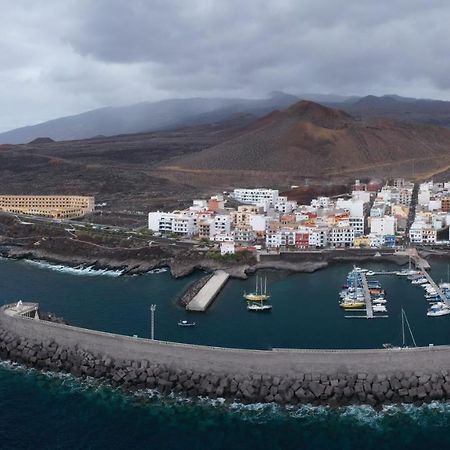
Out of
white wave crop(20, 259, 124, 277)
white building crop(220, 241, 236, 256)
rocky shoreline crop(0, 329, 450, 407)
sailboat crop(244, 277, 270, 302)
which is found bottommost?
rocky shoreline crop(0, 329, 450, 407)

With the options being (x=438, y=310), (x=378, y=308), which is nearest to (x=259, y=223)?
(x=378, y=308)

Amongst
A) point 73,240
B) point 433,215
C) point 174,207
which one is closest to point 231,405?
point 73,240

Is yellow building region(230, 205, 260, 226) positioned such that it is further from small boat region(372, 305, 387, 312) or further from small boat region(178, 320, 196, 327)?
small boat region(178, 320, 196, 327)

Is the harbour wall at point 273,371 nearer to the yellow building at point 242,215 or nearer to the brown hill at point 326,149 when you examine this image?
the yellow building at point 242,215

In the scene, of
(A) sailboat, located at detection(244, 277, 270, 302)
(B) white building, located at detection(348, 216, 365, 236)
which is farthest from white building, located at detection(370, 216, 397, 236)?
(A) sailboat, located at detection(244, 277, 270, 302)

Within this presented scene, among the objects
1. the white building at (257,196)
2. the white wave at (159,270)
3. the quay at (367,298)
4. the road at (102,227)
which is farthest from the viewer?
the white building at (257,196)

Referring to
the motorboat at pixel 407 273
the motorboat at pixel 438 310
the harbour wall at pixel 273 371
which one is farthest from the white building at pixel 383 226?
the harbour wall at pixel 273 371

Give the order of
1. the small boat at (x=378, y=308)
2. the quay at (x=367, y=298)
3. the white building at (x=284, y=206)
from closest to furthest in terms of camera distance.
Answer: the quay at (x=367, y=298), the small boat at (x=378, y=308), the white building at (x=284, y=206)
